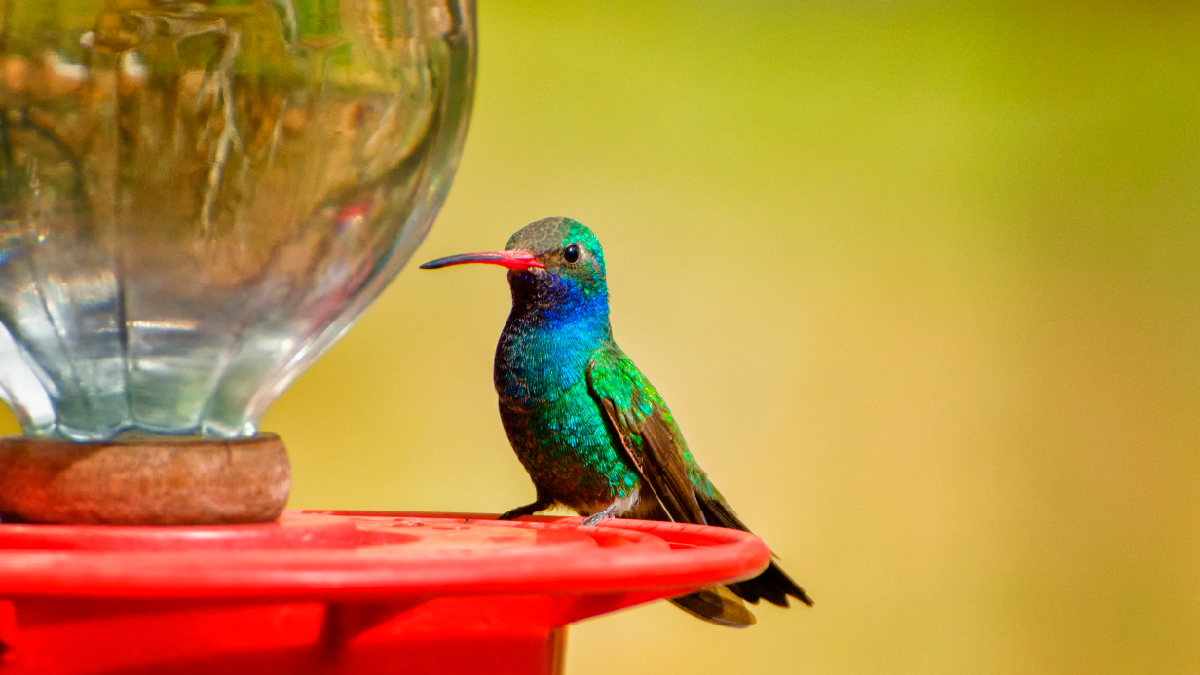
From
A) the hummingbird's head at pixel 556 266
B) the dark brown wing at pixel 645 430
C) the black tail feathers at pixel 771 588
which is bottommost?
the black tail feathers at pixel 771 588

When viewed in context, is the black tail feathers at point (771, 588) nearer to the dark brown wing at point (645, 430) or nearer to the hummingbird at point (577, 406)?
the hummingbird at point (577, 406)

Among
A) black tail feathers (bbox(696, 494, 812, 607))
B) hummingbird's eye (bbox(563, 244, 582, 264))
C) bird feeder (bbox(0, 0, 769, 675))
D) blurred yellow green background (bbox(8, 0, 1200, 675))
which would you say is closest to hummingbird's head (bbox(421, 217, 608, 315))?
hummingbird's eye (bbox(563, 244, 582, 264))

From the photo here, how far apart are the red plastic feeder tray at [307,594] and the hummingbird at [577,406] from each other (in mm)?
1088

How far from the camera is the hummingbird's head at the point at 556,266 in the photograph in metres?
2.22

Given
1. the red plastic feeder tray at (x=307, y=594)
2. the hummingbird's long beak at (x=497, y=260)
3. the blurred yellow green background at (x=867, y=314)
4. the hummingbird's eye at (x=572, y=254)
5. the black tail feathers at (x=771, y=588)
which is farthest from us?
the blurred yellow green background at (x=867, y=314)

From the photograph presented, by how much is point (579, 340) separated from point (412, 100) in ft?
3.48

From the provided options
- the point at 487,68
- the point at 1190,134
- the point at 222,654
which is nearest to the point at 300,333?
the point at 222,654

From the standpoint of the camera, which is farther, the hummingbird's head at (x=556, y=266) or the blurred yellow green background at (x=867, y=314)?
the blurred yellow green background at (x=867, y=314)

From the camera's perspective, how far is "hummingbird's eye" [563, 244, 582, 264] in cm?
225

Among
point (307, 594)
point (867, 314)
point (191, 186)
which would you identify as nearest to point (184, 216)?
point (191, 186)

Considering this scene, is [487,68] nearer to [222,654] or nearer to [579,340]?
→ [579,340]

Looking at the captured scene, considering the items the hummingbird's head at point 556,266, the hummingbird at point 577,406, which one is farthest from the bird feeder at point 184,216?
the hummingbird's head at point 556,266

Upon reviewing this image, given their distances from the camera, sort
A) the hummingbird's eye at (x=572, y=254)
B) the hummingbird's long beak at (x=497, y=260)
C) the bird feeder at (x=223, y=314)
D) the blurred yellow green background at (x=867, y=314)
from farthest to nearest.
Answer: the blurred yellow green background at (x=867, y=314) → the hummingbird's eye at (x=572, y=254) → the hummingbird's long beak at (x=497, y=260) → the bird feeder at (x=223, y=314)

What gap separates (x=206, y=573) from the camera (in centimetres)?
69
